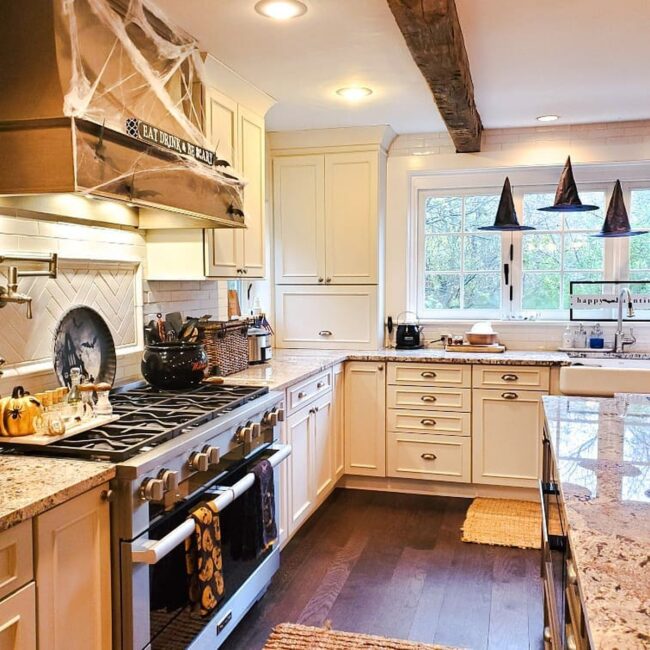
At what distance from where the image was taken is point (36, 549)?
1.50 metres

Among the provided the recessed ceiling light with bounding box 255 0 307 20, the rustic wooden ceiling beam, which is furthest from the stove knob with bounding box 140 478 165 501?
the recessed ceiling light with bounding box 255 0 307 20

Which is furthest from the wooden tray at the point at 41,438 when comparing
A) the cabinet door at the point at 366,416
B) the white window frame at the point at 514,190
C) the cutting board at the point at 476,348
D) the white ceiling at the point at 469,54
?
the white window frame at the point at 514,190

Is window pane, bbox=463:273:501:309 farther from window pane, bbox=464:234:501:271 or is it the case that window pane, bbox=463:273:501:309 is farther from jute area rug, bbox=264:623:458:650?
jute area rug, bbox=264:623:458:650

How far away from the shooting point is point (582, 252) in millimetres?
4496

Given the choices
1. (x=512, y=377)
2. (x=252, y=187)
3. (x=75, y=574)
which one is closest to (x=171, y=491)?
(x=75, y=574)

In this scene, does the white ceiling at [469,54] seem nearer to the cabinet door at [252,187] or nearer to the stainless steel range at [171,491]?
the cabinet door at [252,187]

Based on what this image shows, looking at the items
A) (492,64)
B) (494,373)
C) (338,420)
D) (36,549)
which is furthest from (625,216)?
(36,549)

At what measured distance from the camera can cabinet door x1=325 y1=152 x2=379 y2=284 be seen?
14.2 ft

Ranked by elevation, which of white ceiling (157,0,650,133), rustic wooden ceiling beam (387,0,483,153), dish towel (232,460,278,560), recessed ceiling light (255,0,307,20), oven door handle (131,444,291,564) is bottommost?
dish towel (232,460,278,560)

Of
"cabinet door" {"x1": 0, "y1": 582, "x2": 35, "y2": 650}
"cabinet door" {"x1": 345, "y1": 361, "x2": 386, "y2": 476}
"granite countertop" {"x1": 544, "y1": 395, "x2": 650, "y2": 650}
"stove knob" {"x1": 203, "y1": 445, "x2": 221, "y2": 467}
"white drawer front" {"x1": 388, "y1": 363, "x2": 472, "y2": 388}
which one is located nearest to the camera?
"granite countertop" {"x1": 544, "y1": 395, "x2": 650, "y2": 650}

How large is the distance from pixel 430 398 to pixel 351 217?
1.28 metres

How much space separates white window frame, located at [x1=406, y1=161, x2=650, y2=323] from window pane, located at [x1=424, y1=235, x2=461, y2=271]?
0.17 feet

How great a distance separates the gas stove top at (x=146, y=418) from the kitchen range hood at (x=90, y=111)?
701 mm

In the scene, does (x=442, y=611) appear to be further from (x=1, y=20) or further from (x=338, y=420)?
(x=1, y=20)
